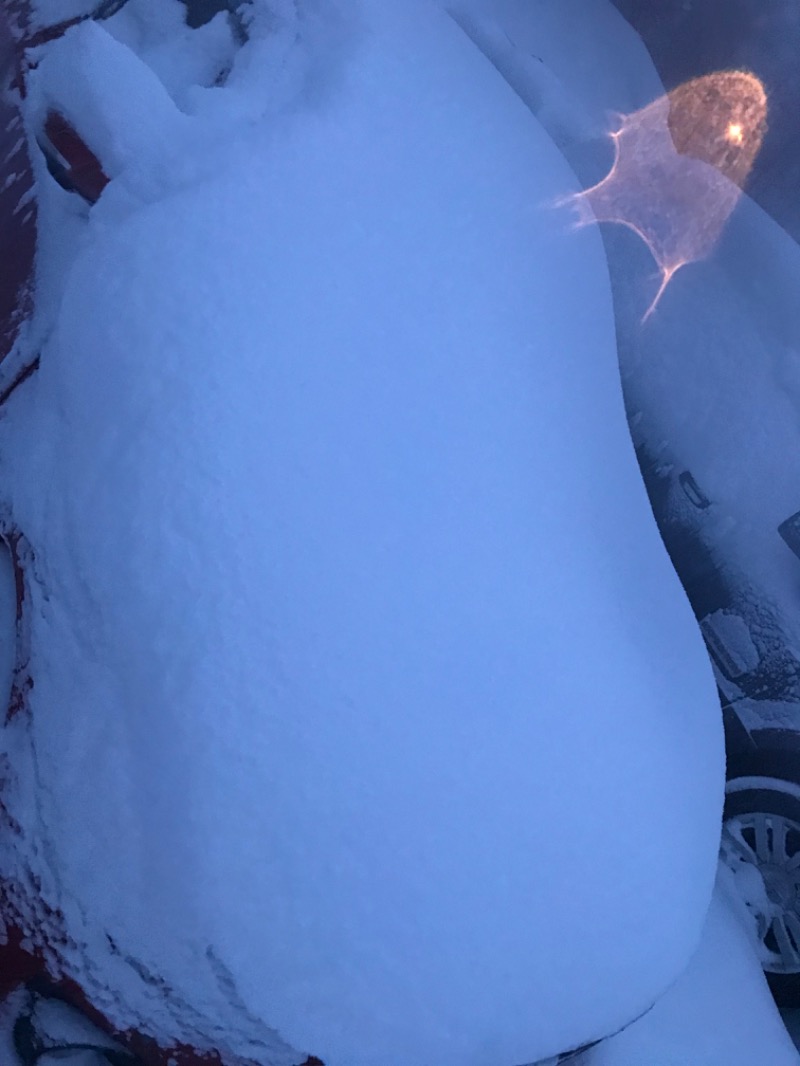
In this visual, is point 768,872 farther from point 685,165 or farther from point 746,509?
point 685,165

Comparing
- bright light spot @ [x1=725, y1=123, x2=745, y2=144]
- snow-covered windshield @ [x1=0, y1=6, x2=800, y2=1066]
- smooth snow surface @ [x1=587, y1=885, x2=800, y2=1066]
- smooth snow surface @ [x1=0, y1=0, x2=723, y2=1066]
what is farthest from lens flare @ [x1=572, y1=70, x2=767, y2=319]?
smooth snow surface @ [x1=587, y1=885, x2=800, y2=1066]

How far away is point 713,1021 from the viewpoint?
172 cm

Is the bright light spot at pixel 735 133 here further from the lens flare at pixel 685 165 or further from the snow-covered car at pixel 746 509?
the snow-covered car at pixel 746 509

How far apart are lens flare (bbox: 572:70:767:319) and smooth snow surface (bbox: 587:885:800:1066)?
4.51 ft

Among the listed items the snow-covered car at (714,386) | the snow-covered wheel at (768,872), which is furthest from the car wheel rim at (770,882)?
the snow-covered car at (714,386)

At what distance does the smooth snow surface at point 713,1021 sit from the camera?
1.63m

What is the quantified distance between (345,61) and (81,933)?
1363mm

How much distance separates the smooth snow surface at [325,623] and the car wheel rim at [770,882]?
813mm

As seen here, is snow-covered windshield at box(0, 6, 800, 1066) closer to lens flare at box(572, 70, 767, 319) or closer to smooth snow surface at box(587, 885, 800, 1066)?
lens flare at box(572, 70, 767, 319)

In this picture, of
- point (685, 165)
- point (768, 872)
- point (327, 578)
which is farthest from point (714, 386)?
point (768, 872)

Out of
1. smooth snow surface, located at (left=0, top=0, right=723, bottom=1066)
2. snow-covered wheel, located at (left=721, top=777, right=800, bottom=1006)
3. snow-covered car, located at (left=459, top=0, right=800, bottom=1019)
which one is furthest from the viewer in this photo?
snow-covered wheel, located at (left=721, top=777, right=800, bottom=1006)

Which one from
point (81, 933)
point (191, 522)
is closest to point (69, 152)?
point (191, 522)

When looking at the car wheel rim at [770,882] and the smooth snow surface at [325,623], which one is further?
the car wheel rim at [770,882]

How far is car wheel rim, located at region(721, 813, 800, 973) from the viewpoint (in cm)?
202
